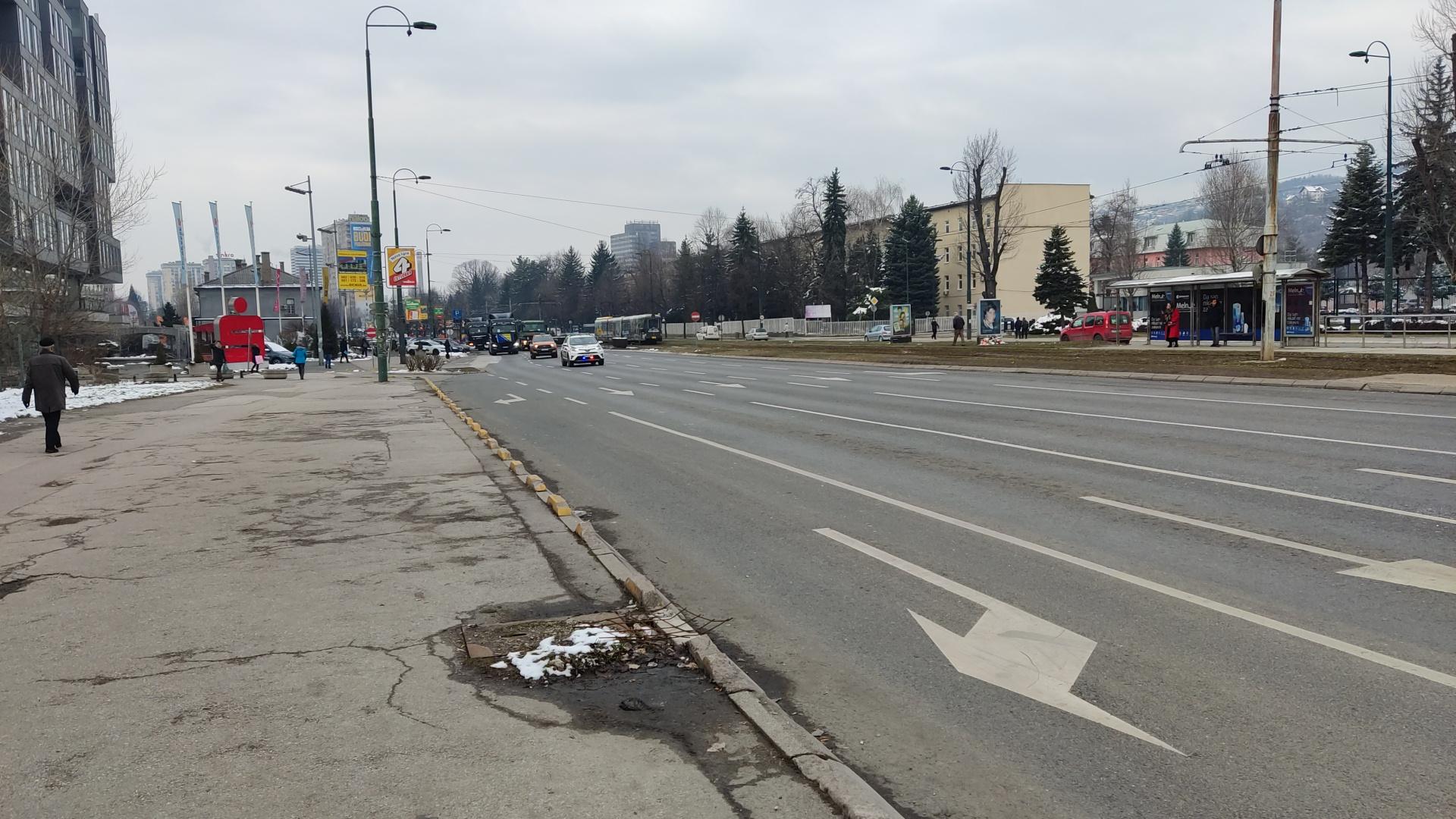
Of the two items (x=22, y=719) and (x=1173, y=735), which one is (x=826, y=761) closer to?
(x=1173, y=735)

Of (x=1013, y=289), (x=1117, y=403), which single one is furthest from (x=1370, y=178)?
(x=1117, y=403)

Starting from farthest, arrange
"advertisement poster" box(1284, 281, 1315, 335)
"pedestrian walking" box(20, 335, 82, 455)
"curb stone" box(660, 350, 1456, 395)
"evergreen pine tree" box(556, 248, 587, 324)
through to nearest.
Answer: "evergreen pine tree" box(556, 248, 587, 324) < "advertisement poster" box(1284, 281, 1315, 335) < "curb stone" box(660, 350, 1456, 395) < "pedestrian walking" box(20, 335, 82, 455)

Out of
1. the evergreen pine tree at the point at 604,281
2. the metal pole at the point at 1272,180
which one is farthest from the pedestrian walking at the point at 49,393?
the evergreen pine tree at the point at 604,281

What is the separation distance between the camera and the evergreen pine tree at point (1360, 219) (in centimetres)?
7475

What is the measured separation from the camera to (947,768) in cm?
396

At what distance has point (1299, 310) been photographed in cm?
3394

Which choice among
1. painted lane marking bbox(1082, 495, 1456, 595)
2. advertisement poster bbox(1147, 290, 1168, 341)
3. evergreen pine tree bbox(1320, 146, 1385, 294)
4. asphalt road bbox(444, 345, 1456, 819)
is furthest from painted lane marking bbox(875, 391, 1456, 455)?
evergreen pine tree bbox(1320, 146, 1385, 294)

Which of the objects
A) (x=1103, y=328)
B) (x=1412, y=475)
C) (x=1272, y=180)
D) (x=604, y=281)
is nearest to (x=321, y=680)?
(x=1412, y=475)

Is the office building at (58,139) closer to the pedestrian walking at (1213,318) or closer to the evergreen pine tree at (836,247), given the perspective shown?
the pedestrian walking at (1213,318)

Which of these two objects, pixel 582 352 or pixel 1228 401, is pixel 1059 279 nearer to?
pixel 582 352

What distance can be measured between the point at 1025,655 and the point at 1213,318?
36.2 metres

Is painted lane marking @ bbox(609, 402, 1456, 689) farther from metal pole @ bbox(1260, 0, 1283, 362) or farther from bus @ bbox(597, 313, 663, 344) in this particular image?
bus @ bbox(597, 313, 663, 344)

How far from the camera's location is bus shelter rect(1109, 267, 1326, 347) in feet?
109

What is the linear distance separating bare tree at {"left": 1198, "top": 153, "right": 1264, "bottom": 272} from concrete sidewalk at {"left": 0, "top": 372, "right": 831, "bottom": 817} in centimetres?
8639
